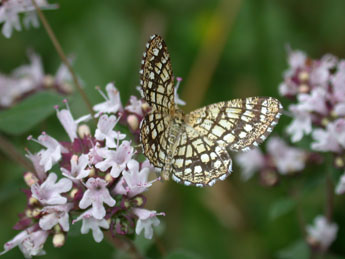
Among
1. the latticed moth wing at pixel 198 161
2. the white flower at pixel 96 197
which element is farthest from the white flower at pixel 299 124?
the white flower at pixel 96 197

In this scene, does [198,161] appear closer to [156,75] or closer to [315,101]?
[156,75]

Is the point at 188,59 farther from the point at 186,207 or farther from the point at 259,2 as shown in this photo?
the point at 186,207

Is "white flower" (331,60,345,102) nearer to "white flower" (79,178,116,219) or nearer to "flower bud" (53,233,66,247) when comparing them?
"white flower" (79,178,116,219)

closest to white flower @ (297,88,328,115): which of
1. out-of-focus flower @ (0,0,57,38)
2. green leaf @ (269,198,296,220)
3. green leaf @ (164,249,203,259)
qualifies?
green leaf @ (269,198,296,220)

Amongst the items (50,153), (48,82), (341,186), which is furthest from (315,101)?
(48,82)

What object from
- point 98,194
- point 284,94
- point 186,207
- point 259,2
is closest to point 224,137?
point 98,194

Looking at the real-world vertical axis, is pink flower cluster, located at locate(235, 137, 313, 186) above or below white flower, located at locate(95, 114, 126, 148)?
below

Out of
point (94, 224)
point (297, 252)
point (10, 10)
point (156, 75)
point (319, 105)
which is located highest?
point (10, 10)
